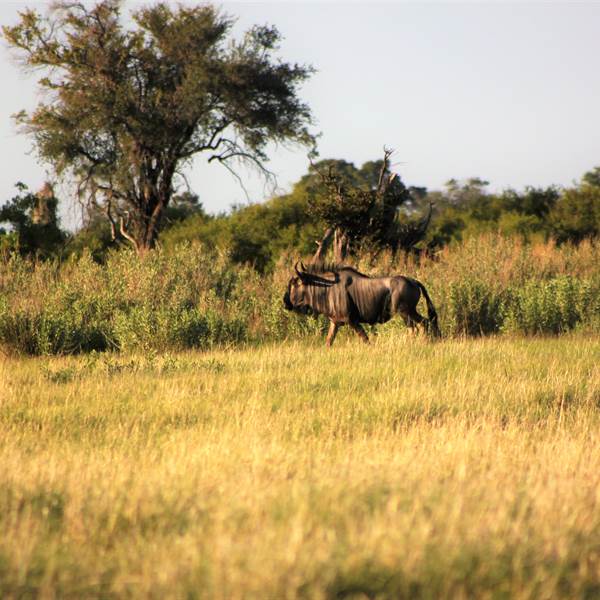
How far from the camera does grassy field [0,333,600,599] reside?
3197 millimetres

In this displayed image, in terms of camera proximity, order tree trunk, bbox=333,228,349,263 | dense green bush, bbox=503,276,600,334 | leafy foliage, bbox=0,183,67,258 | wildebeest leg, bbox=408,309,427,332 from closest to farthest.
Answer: wildebeest leg, bbox=408,309,427,332 → dense green bush, bbox=503,276,600,334 → tree trunk, bbox=333,228,349,263 → leafy foliage, bbox=0,183,67,258

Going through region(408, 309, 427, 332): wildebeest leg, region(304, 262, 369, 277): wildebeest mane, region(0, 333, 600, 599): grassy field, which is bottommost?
region(0, 333, 600, 599): grassy field

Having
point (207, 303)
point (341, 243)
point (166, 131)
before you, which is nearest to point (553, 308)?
point (207, 303)

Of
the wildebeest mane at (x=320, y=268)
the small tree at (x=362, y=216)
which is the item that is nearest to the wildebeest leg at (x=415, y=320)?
the wildebeest mane at (x=320, y=268)

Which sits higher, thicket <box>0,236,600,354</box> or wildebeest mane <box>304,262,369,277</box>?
wildebeest mane <box>304,262,369,277</box>

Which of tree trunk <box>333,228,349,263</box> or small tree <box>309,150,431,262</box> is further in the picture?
small tree <box>309,150,431,262</box>

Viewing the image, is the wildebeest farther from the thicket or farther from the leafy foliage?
the leafy foliage

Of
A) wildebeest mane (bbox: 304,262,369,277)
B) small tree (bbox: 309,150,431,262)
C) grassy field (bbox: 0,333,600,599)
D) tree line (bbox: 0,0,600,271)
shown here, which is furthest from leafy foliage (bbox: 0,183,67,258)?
grassy field (bbox: 0,333,600,599)

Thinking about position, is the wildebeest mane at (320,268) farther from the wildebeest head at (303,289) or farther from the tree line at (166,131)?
the tree line at (166,131)

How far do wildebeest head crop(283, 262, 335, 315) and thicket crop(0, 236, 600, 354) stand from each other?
106 centimetres

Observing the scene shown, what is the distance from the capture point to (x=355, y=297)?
11.4 meters

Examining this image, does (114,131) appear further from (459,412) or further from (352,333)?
(459,412)

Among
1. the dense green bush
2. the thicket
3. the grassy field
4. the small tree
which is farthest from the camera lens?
the small tree

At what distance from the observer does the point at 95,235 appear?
3562cm
